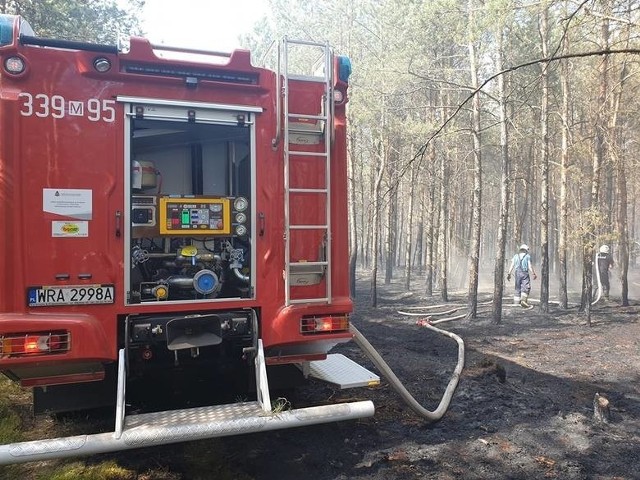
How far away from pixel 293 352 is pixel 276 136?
191cm

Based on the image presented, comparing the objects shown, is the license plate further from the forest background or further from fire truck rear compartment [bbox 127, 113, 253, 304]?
the forest background

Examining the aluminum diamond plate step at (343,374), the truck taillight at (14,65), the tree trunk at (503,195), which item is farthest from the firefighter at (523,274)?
the truck taillight at (14,65)

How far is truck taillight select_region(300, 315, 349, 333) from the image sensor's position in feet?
14.0

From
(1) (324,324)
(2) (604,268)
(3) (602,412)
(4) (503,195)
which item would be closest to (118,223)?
(1) (324,324)

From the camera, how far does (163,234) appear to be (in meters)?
4.10

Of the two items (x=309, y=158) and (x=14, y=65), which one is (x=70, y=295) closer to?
(x=14, y=65)

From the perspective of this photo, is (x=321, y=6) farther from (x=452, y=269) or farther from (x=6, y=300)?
(x=6, y=300)

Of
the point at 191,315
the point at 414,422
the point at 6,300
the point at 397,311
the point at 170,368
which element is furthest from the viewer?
the point at 397,311

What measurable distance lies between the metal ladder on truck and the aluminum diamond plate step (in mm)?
937

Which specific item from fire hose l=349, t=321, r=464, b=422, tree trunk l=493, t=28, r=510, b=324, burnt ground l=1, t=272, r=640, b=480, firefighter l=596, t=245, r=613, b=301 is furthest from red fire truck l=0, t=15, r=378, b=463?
firefighter l=596, t=245, r=613, b=301

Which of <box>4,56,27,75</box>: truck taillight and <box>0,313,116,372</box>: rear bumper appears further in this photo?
<box>4,56,27,75</box>: truck taillight

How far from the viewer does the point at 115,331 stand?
3.82m

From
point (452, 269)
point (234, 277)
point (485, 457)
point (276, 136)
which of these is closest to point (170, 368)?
point (234, 277)

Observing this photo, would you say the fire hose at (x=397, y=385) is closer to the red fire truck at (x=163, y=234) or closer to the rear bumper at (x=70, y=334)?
the red fire truck at (x=163, y=234)
